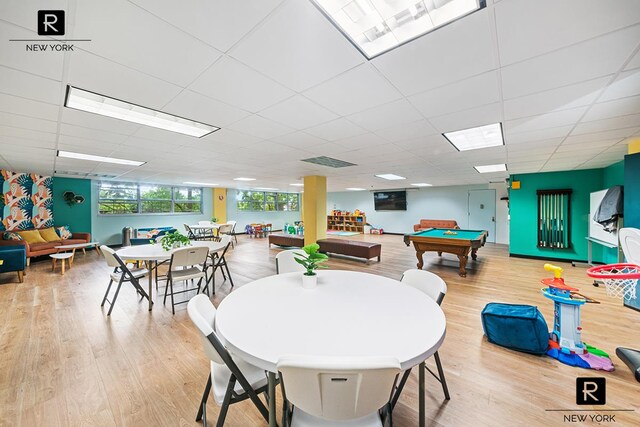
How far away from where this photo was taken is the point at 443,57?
162 centimetres

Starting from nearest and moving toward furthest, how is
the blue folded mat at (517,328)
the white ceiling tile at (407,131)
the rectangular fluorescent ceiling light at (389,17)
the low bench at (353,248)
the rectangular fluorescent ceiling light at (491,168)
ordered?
the rectangular fluorescent ceiling light at (389,17) < the blue folded mat at (517,328) < the white ceiling tile at (407,131) < the rectangular fluorescent ceiling light at (491,168) < the low bench at (353,248)

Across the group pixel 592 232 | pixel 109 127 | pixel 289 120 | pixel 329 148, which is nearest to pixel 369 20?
pixel 289 120

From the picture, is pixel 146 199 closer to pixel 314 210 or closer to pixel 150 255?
pixel 314 210

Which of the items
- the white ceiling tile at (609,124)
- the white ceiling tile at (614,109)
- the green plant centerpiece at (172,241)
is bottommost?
the green plant centerpiece at (172,241)

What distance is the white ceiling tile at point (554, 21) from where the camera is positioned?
121cm

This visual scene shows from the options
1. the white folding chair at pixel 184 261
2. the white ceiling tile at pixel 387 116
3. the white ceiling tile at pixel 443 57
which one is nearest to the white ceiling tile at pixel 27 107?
the white folding chair at pixel 184 261

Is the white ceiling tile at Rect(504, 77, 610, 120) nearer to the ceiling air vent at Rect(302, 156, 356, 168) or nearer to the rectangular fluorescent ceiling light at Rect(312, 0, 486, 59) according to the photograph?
the rectangular fluorescent ceiling light at Rect(312, 0, 486, 59)

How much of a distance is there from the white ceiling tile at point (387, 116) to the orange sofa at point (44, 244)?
7.57 meters

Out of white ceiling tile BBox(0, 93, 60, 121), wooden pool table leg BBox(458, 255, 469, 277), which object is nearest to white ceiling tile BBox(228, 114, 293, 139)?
white ceiling tile BBox(0, 93, 60, 121)

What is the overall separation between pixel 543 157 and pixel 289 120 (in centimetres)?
504

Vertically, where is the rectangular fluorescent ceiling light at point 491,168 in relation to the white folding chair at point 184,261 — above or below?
above

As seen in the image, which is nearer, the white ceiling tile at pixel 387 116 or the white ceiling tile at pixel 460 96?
the white ceiling tile at pixel 460 96

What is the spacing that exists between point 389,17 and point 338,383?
5.93 feet

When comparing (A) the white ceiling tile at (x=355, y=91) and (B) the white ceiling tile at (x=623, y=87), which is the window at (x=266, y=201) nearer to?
(A) the white ceiling tile at (x=355, y=91)
